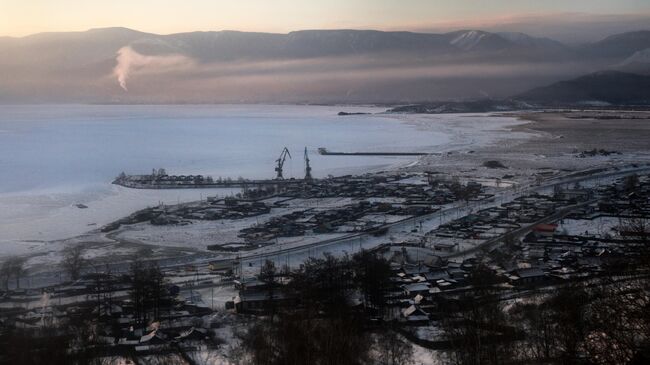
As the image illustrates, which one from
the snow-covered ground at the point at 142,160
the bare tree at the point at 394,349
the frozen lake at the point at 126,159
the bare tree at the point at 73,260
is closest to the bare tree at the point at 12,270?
the bare tree at the point at 73,260

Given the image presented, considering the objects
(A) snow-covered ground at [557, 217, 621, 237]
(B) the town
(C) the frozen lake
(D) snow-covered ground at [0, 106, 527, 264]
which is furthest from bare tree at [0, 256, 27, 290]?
(A) snow-covered ground at [557, 217, 621, 237]

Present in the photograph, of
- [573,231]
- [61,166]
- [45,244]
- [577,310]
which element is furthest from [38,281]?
[61,166]

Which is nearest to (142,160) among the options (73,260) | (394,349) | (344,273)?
(73,260)

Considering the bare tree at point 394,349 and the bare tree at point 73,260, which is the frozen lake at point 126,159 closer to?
the bare tree at point 73,260

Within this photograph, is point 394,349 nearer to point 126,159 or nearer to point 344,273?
point 344,273

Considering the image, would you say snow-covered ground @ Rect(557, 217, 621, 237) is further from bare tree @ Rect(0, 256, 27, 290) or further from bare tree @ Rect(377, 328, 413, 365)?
bare tree @ Rect(0, 256, 27, 290)

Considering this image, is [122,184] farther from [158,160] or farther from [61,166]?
[158,160]
